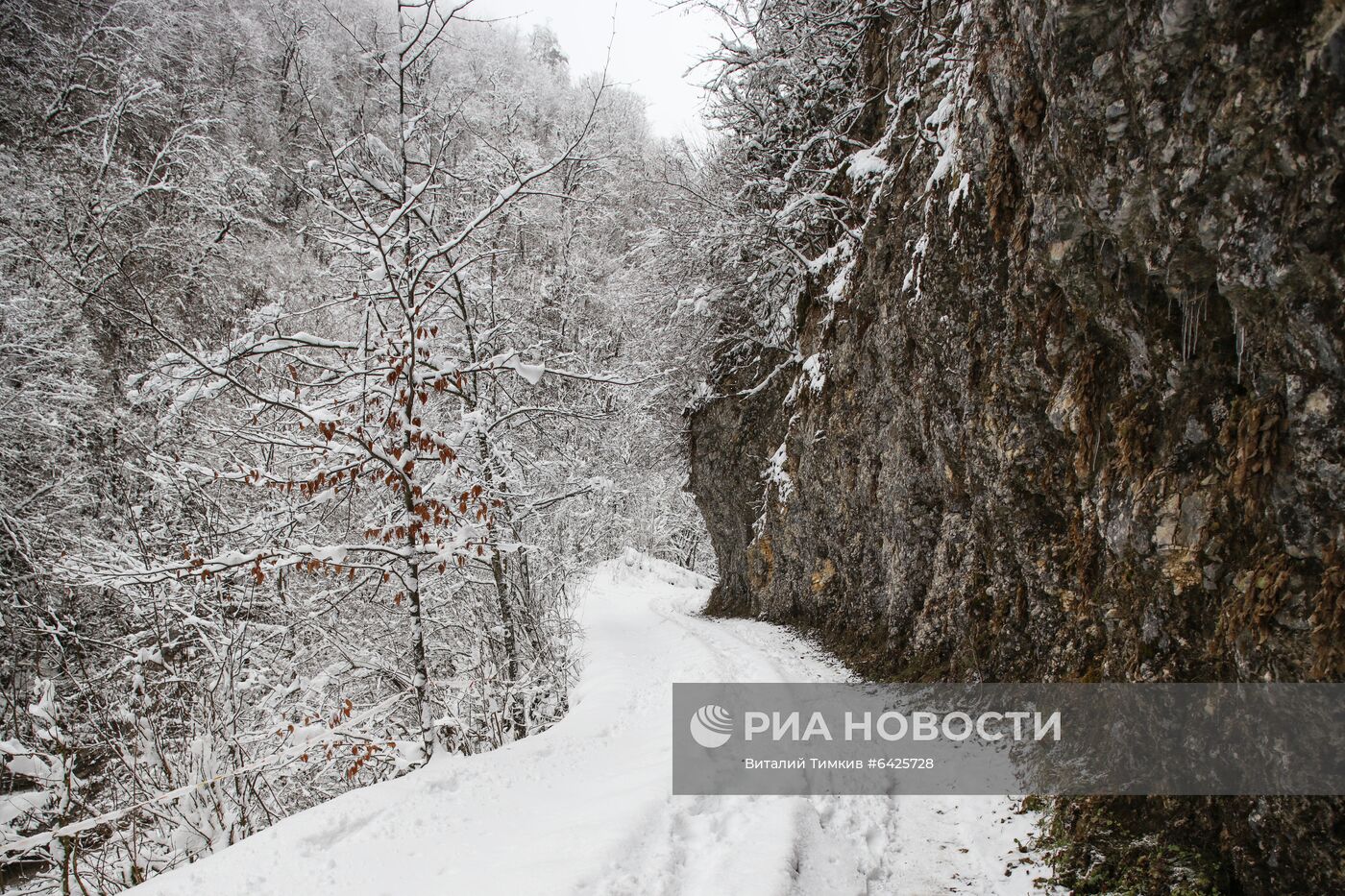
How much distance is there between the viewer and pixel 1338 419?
2.24 metres

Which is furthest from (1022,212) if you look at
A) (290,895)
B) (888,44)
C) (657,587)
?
(657,587)

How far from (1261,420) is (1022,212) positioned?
8.89 feet

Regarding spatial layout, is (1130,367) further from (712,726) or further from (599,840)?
(712,726)

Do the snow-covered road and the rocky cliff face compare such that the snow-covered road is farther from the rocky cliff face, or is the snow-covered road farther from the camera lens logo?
the rocky cliff face

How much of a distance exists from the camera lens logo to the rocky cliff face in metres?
2.06

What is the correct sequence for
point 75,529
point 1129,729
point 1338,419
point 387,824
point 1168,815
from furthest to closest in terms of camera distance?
point 75,529 → point 387,824 → point 1129,729 → point 1168,815 → point 1338,419

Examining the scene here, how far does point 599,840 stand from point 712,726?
243 centimetres

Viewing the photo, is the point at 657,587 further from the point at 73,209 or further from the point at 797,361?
the point at 73,209

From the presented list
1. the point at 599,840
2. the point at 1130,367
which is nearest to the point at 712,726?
the point at 599,840

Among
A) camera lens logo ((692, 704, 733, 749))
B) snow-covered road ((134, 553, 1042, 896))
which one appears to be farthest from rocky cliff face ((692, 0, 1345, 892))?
camera lens logo ((692, 704, 733, 749))

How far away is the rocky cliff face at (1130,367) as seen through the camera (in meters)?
2.34

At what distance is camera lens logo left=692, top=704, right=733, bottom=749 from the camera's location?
5.46 m

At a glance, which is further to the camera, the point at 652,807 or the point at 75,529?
the point at 75,529

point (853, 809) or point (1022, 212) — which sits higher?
point (1022, 212)
